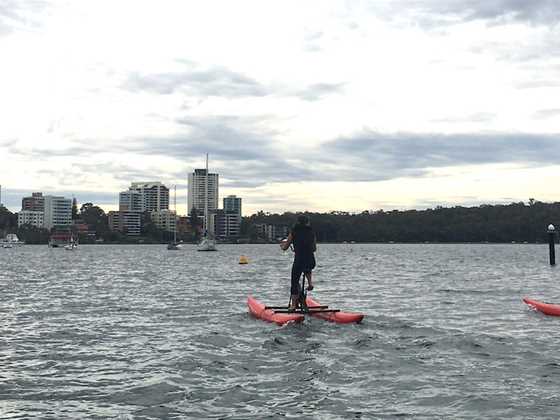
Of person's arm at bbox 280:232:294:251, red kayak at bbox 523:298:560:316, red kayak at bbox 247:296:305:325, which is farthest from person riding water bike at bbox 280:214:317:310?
red kayak at bbox 523:298:560:316

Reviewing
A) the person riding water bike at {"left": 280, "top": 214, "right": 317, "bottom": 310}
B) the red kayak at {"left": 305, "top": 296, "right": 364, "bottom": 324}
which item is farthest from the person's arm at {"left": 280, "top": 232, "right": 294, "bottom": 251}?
the red kayak at {"left": 305, "top": 296, "right": 364, "bottom": 324}

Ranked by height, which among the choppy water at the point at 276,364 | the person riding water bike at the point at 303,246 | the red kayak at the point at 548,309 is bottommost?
the choppy water at the point at 276,364

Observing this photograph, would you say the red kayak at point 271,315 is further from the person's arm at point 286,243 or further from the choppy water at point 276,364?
the person's arm at point 286,243

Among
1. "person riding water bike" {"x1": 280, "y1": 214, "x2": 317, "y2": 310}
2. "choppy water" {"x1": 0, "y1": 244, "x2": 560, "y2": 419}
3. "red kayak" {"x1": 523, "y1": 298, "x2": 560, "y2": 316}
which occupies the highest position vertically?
"person riding water bike" {"x1": 280, "y1": 214, "x2": 317, "y2": 310}

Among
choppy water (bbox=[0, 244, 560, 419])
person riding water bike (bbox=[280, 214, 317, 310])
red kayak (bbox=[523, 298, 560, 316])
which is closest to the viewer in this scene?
choppy water (bbox=[0, 244, 560, 419])

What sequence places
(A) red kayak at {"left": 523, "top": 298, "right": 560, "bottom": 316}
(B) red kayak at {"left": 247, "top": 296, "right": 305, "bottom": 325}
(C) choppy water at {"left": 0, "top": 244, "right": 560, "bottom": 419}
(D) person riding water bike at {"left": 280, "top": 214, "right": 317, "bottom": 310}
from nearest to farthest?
1. (C) choppy water at {"left": 0, "top": 244, "right": 560, "bottom": 419}
2. (B) red kayak at {"left": 247, "top": 296, "right": 305, "bottom": 325}
3. (D) person riding water bike at {"left": 280, "top": 214, "right": 317, "bottom": 310}
4. (A) red kayak at {"left": 523, "top": 298, "right": 560, "bottom": 316}

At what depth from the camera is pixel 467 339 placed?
1628cm

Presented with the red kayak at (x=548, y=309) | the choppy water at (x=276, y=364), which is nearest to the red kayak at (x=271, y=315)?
the choppy water at (x=276, y=364)

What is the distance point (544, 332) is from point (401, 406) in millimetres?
8894

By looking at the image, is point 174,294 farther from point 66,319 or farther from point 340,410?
point 340,410

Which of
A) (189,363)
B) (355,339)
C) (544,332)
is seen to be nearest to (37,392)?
(189,363)

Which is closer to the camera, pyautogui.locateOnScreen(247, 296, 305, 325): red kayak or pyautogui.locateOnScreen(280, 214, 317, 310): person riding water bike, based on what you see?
pyautogui.locateOnScreen(247, 296, 305, 325): red kayak

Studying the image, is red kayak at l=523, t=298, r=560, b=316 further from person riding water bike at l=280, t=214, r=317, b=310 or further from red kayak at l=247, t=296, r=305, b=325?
red kayak at l=247, t=296, r=305, b=325

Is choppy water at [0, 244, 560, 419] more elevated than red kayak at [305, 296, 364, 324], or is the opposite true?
red kayak at [305, 296, 364, 324]
